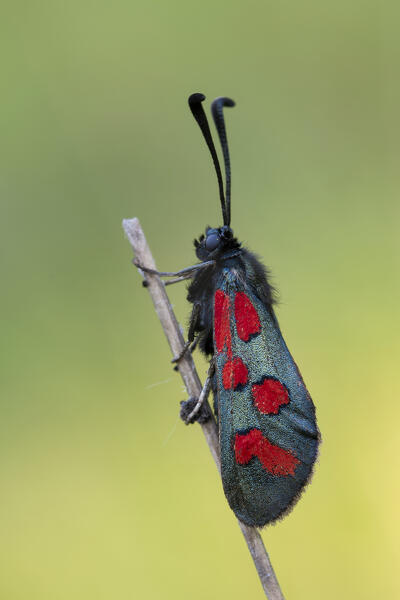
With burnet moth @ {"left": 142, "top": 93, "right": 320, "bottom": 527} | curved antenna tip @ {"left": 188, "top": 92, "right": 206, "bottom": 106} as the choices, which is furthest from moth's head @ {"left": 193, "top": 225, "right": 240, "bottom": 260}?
curved antenna tip @ {"left": 188, "top": 92, "right": 206, "bottom": 106}

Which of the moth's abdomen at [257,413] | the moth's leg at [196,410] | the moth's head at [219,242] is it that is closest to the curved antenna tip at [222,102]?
the moth's head at [219,242]

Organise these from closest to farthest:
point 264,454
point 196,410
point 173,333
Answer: point 264,454 → point 196,410 → point 173,333

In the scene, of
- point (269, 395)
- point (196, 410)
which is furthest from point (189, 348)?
point (269, 395)

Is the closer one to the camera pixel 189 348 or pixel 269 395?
pixel 269 395

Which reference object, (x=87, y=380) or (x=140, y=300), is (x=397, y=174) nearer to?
(x=140, y=300)

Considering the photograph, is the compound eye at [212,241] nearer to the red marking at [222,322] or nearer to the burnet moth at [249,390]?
the burnet moth at [249,390]

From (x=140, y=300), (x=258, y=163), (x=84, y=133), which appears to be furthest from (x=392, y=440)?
(x=84, y=133)

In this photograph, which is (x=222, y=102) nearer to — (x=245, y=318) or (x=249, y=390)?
(x=245, y=318)
